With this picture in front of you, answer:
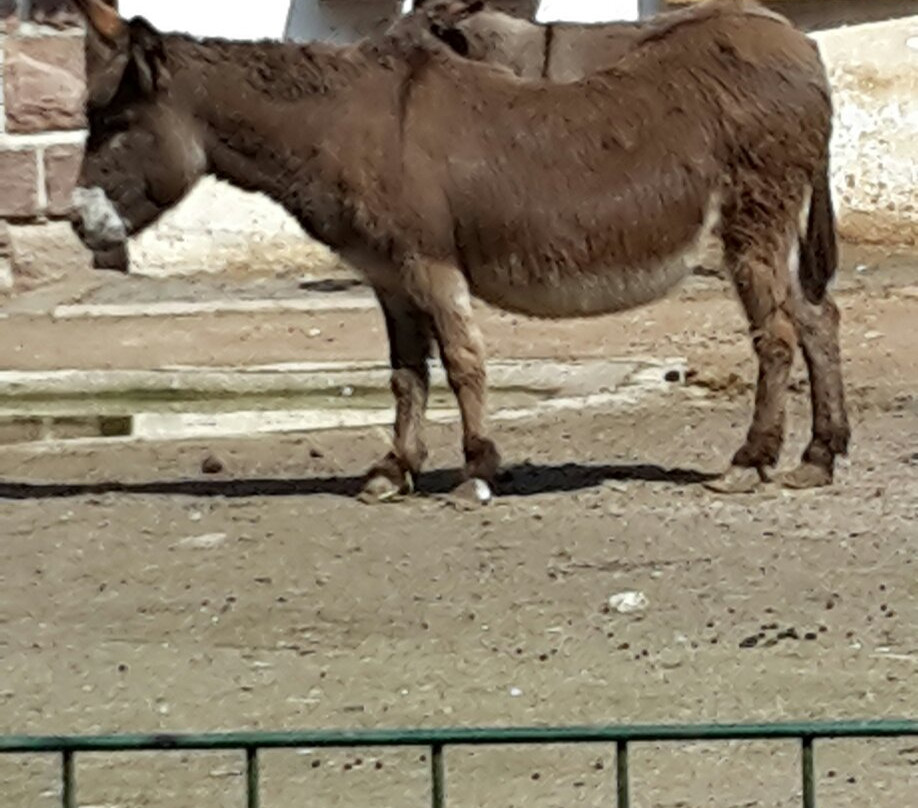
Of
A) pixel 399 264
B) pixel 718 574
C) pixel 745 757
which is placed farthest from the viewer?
pixel 399 264

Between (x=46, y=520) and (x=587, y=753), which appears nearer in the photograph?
(x=587, y=753)

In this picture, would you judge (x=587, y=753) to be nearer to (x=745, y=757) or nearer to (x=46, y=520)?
(x=745, y=757)

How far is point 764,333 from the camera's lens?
7.62m

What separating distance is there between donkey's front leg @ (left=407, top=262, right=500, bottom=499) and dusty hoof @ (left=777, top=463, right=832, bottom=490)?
2.69ft

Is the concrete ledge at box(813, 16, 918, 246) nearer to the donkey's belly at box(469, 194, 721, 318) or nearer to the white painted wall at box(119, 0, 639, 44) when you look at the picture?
the white painted wall at box(119, 0, 639, 44)

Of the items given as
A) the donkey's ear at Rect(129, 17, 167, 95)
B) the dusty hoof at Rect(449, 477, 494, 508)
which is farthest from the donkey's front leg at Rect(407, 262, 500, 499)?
the donkey's ear at Rect(129, 17, 167, 95)

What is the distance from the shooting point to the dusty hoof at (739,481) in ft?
24.9

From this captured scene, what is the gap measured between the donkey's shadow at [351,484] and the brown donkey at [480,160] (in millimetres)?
277

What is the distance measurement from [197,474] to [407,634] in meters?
2.17

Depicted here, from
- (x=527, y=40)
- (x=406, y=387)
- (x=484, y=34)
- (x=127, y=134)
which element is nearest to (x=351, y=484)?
(x=406, y=387)

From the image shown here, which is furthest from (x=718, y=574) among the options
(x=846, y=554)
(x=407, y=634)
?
(x=407, y=634)

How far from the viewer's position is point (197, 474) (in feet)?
27.0

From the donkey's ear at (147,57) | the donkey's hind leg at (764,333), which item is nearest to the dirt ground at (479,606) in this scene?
the donkey's hind leg at (764,333)

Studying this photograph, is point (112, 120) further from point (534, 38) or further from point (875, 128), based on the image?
point (875, 128)
